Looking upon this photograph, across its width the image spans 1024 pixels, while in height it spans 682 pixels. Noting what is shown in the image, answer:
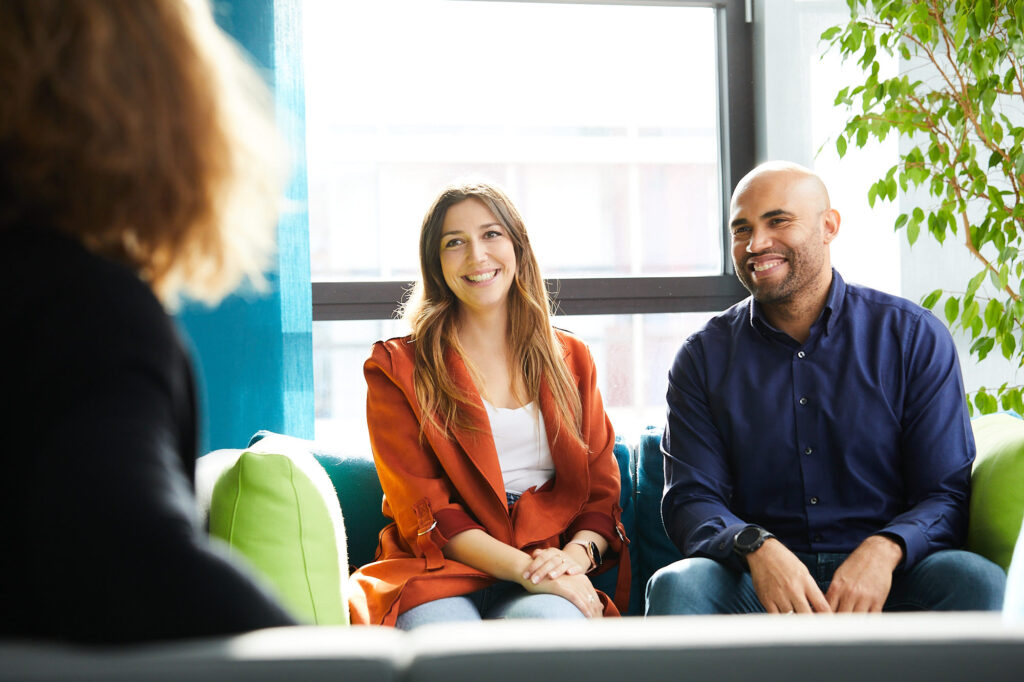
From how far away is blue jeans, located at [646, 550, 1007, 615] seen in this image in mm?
1604

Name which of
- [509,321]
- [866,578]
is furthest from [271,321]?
[866,578]

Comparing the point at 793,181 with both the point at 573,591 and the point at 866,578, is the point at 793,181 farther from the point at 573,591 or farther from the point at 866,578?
the point at 573,591

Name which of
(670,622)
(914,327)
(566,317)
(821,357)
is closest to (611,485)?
(821,357)

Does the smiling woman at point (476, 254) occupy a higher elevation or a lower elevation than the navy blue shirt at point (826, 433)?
higher

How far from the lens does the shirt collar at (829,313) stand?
198 centimetres

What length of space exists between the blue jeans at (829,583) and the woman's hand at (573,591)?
11 cm

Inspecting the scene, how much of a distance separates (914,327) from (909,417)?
0.20 m

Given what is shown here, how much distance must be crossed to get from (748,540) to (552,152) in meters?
1.86

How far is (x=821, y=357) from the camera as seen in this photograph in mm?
1965

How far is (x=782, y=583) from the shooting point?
1.66 metres

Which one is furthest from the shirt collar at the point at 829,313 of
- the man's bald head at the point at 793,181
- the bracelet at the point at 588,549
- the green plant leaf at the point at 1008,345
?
the green plant leaf at the point at 1008,345

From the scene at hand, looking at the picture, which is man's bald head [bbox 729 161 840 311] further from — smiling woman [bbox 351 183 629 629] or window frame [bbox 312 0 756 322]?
window frame [bbox 312 0 756 322]

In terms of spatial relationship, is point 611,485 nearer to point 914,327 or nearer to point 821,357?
point 821,357

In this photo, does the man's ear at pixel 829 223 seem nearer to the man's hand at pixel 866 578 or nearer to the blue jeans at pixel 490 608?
the man's hand at pixel 866 578
